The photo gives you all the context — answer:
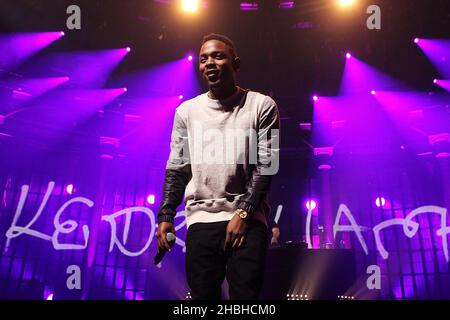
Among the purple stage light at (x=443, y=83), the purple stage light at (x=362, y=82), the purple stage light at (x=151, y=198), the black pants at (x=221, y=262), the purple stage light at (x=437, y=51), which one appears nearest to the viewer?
the black pants at (x=221, y=262)

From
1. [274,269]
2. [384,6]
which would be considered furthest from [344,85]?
[274,269]

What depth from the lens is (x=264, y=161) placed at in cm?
177

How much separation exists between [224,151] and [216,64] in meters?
0.40

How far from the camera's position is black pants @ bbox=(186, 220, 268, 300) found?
5.31ft

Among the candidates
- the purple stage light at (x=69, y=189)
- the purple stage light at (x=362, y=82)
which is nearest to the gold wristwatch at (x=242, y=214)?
the purple stage light at (x=362, y=82)

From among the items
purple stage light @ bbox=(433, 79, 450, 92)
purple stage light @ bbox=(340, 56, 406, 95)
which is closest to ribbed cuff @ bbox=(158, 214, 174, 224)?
purple stage light @ bbox=(340, 56, 406, 95)

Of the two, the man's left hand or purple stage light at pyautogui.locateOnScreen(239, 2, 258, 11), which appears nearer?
the man's left hand

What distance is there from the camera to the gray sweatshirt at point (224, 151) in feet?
5.82

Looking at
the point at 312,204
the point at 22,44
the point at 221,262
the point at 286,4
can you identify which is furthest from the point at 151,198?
the point at 221,262

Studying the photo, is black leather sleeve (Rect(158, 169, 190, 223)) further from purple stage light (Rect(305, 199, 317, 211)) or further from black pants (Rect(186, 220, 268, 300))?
purple stage light (Rect(305, 199, 317, 211))

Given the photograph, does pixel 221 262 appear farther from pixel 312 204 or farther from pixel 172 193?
pixel 312 204

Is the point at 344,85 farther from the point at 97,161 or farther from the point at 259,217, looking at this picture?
the point at 259,217

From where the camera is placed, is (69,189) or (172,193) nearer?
(172,193)

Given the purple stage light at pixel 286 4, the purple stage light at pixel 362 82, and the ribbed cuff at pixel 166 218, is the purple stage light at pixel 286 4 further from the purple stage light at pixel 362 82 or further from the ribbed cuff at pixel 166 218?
the ribbed cuff at pixel 166 218
